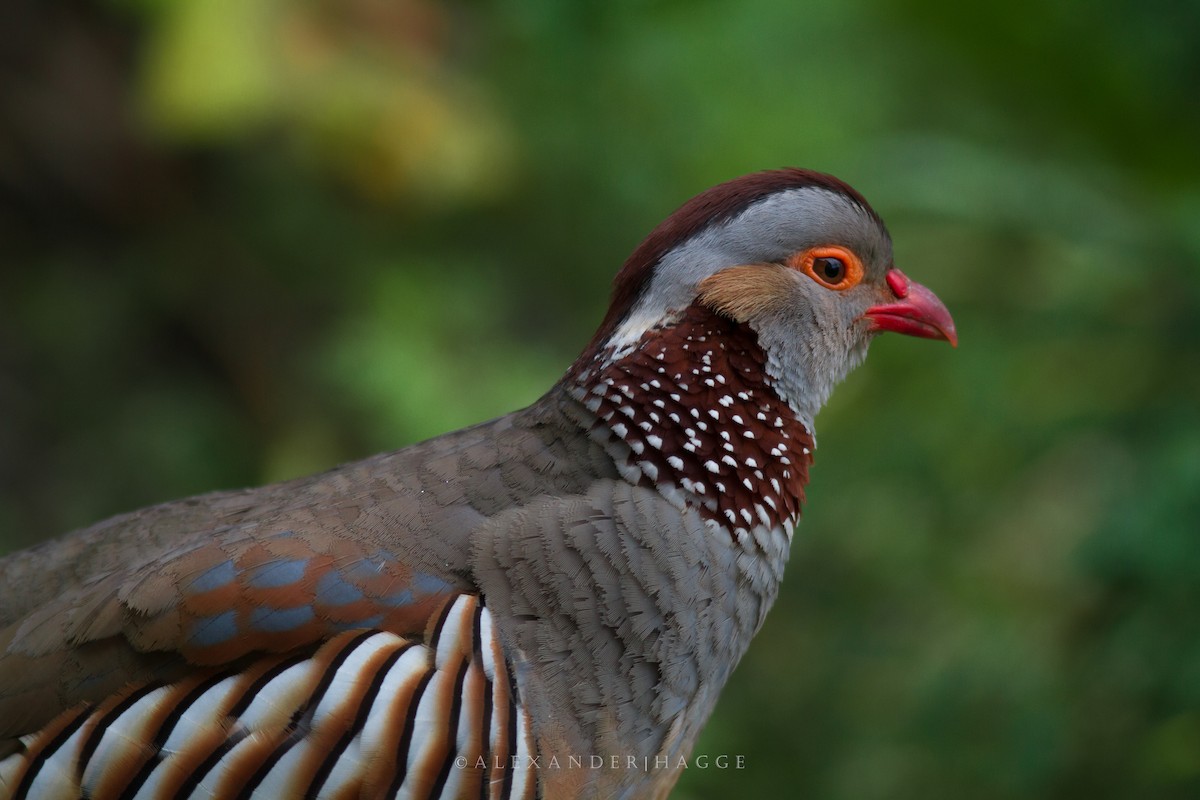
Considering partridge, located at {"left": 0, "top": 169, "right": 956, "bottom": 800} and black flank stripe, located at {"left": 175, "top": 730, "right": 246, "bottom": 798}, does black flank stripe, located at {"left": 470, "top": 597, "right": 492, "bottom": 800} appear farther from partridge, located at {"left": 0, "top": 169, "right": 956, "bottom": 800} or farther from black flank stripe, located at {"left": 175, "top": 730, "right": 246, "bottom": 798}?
black flank stripe, located at {"left": 175, "top": 730, "right": 246, "bottom": 798}

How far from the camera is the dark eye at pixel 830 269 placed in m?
3.08

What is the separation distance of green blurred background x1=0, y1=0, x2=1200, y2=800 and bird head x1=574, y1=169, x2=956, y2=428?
139 cm

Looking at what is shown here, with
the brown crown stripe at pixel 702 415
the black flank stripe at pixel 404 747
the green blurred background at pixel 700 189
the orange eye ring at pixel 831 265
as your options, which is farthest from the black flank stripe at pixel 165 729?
the green blurred background at pixel 700 189

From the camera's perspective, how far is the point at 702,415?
287 cm

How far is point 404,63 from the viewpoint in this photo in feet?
21.2

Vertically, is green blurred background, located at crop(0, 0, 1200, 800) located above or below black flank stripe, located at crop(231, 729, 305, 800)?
above

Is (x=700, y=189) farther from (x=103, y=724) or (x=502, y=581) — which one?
(x=103, y=724)

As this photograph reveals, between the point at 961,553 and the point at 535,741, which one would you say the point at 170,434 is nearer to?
the point at 961,553

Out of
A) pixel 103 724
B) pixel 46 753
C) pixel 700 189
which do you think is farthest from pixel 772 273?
pixel 700 189

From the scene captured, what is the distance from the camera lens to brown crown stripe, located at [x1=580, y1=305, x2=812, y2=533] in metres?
2.85

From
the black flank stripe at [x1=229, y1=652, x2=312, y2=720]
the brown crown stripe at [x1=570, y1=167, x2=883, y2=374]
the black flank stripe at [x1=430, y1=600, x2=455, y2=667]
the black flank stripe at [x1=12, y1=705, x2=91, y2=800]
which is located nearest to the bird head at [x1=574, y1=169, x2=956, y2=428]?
the brown crown stripe at [x1=570, y1=167, x2=883, y2=374]

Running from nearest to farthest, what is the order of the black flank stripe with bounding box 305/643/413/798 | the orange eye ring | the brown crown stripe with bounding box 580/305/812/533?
the black flank stripe with bounding box 305/643/413/798
the brown crown stripe with bounding box 580/305/812/533
the orange eye ring

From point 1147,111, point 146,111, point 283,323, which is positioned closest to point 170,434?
point 283,323

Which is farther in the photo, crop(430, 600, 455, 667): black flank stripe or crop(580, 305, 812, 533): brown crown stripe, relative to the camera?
crop(580, 305, 812, 533): brown crown stripe
